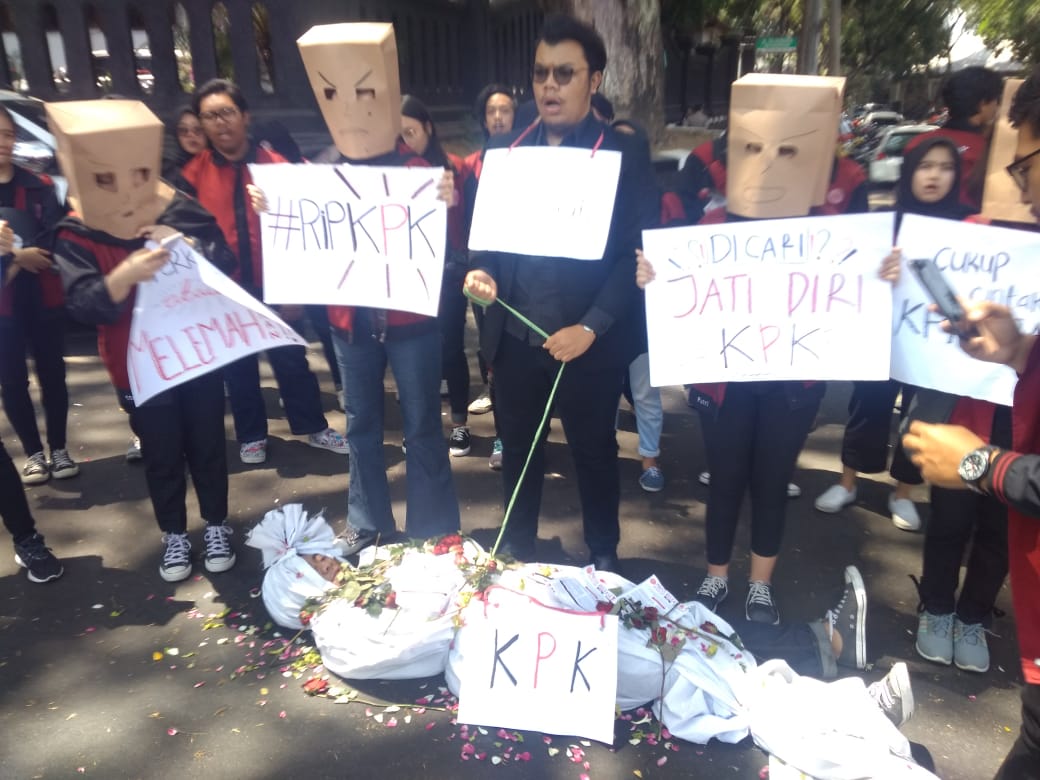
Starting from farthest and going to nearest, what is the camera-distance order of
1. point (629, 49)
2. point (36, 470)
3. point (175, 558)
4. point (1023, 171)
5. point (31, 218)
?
point (629, 49) → point (36, 470) → point (31, 218) → point (175, 558) → point (1023, 171)

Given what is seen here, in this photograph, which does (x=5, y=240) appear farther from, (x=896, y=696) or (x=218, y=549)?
(x=896, y=696)

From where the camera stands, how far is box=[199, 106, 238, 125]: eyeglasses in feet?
12.2

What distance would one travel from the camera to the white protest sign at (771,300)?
2.50 m

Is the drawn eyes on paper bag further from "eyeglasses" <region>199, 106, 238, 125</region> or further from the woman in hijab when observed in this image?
the woman in hijab

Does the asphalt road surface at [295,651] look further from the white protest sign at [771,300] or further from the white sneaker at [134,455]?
the white protest sign at [771,300]

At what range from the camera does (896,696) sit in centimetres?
232

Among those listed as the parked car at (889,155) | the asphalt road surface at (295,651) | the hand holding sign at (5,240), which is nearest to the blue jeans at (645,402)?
the asphalt road surface at (295,651)

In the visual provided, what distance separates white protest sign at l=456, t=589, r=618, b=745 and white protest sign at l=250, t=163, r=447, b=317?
1174 millimetres

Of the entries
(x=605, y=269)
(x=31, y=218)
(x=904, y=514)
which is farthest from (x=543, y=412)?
(x=31, y=218)

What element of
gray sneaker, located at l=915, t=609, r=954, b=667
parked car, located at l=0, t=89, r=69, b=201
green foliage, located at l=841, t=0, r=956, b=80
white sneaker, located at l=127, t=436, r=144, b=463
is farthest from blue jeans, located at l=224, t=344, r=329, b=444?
green foliage, located at l=841, t=0, r=956, b=80

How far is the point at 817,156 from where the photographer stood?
2404 millimetres

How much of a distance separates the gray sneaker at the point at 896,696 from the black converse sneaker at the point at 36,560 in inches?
128

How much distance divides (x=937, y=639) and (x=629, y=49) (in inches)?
224

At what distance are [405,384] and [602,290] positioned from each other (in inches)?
35.3
